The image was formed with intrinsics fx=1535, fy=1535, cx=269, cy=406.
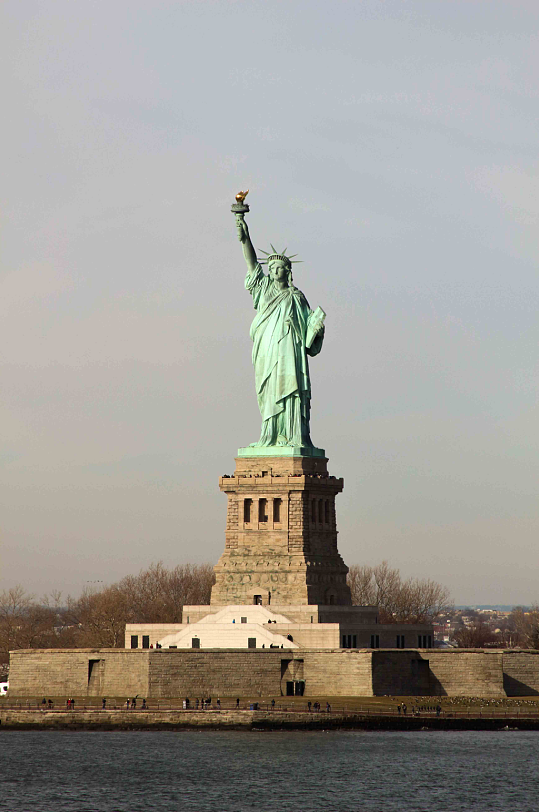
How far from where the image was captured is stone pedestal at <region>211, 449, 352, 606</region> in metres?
75.2

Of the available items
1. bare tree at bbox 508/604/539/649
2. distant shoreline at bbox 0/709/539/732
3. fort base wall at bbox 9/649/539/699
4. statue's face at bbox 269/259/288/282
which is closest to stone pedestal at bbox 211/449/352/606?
fort base wall at bbox 9/649/539/699

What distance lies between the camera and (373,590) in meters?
104

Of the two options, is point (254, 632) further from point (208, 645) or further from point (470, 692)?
point (470, 692)

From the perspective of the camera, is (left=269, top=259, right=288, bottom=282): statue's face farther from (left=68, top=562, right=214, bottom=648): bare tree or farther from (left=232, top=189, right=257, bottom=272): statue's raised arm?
(left=68, top=562, right=214, bottom=648): bare tree

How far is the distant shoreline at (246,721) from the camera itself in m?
64.6

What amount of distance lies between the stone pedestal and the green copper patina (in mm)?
1438

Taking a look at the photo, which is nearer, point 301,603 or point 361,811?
point 361,811

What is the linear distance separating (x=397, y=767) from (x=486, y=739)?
23.3 ft

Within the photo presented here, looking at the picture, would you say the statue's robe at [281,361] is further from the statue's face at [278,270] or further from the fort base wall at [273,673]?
the fort base wall at [273,673]

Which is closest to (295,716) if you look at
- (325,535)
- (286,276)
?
(325,535)

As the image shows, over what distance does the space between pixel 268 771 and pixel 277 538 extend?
20485 millimetres

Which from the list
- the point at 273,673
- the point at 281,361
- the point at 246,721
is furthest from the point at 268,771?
the point at 281,361

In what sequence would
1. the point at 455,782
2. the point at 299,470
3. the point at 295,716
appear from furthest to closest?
the point at 299,470 → the point at 295,716 → the point at 455,782

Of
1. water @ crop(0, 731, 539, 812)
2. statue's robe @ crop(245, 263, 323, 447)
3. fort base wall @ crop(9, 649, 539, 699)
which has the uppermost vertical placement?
statue's robe @ crop(245, 263, 323, 447)
